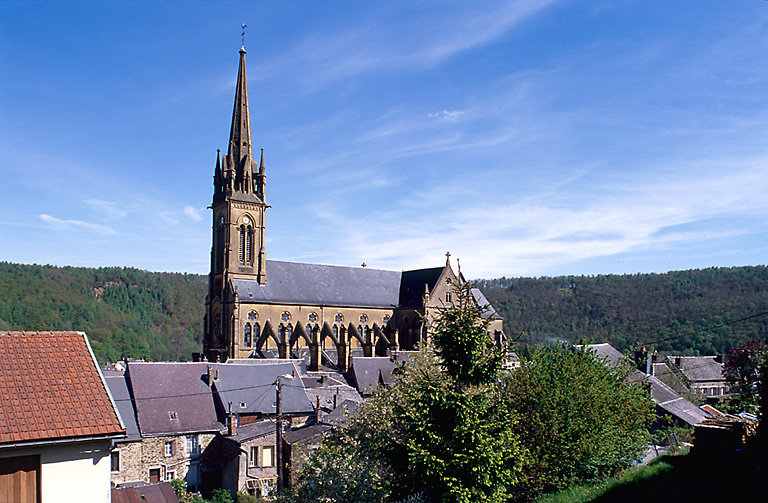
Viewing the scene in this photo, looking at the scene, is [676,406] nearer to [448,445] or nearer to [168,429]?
[448,445]

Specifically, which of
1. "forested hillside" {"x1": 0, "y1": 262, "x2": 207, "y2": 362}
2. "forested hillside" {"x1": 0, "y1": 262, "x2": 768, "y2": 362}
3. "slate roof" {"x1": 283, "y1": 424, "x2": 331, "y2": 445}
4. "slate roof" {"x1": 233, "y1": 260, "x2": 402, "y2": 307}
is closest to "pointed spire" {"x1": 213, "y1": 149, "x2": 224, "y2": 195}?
"slate roof" {"x1": 233, "y1": 260, "x2": 402, "y2": 307}

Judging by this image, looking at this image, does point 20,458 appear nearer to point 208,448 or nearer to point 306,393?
point 208,448

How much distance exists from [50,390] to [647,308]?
4328 inches

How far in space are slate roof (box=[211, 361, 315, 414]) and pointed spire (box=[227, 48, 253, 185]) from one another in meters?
22.2

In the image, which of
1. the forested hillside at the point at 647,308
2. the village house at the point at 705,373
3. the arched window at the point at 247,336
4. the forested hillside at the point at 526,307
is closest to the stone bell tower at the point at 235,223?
the arched window at the point at 247,336

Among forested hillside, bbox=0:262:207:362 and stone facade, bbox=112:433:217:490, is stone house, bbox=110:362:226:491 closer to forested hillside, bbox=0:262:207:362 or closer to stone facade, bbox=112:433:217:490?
stone facade, bbox=112:433:217:490

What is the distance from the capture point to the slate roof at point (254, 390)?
33875 millimetres

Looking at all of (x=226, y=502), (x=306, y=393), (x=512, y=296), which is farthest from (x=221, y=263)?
(x=512, y=296)

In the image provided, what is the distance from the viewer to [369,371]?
1710 inches

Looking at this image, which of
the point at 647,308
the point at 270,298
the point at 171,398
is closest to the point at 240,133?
the point at 270,298

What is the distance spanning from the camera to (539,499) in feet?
51.4

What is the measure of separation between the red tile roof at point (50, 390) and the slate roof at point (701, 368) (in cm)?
5578

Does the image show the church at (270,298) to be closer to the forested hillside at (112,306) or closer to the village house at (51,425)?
the village house at (51,425)

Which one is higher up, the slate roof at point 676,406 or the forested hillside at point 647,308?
the forested hillside at point 647,308
